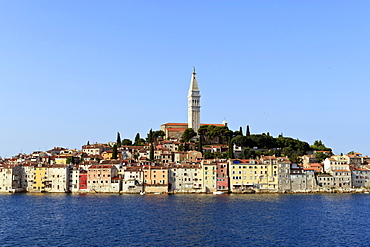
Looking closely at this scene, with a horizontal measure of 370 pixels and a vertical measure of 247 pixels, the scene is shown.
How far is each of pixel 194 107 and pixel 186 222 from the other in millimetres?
70427

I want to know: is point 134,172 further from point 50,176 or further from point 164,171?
point 50,176

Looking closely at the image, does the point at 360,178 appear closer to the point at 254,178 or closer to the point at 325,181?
the point at 325,181

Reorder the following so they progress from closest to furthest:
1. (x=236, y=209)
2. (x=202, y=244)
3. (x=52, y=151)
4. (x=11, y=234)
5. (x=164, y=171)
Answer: (x=202, y=244)
(x=11, y=234)
(x=236, y=209)
(x=164, y=171)
(x=52, y=151)

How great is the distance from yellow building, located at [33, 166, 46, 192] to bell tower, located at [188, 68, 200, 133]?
42.0 metres

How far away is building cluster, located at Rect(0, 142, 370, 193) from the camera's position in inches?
2827

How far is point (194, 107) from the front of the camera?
110 meters

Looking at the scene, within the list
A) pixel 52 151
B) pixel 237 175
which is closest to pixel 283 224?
pixel 237 175

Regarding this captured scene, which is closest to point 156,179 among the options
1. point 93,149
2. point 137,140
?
point 93,149

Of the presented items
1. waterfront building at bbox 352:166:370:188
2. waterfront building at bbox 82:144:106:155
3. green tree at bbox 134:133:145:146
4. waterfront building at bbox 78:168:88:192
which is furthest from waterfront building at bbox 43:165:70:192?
waterfront building at bbox 352:166:370:188

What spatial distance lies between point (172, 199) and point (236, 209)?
44.9 feet

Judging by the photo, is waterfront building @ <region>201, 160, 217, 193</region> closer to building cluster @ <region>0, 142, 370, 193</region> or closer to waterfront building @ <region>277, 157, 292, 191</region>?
building cluster @ <region>0, 142, 370, 193</region>

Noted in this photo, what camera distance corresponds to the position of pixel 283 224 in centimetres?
4053

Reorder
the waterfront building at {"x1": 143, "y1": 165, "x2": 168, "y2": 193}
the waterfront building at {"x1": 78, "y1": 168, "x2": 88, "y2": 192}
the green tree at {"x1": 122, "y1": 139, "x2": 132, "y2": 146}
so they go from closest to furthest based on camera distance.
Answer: the waterfront building at {"x1": 143, "y1": 165, "x2": 168, "y2": 193} → the waterfront building at {"x1": 78, "y1": 168, "x2": 88, "y2": 192} → the green tree at {"x1": 122, "y1": 139, "x2": 132, "y2": 146}

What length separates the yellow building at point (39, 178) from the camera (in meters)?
77.8
